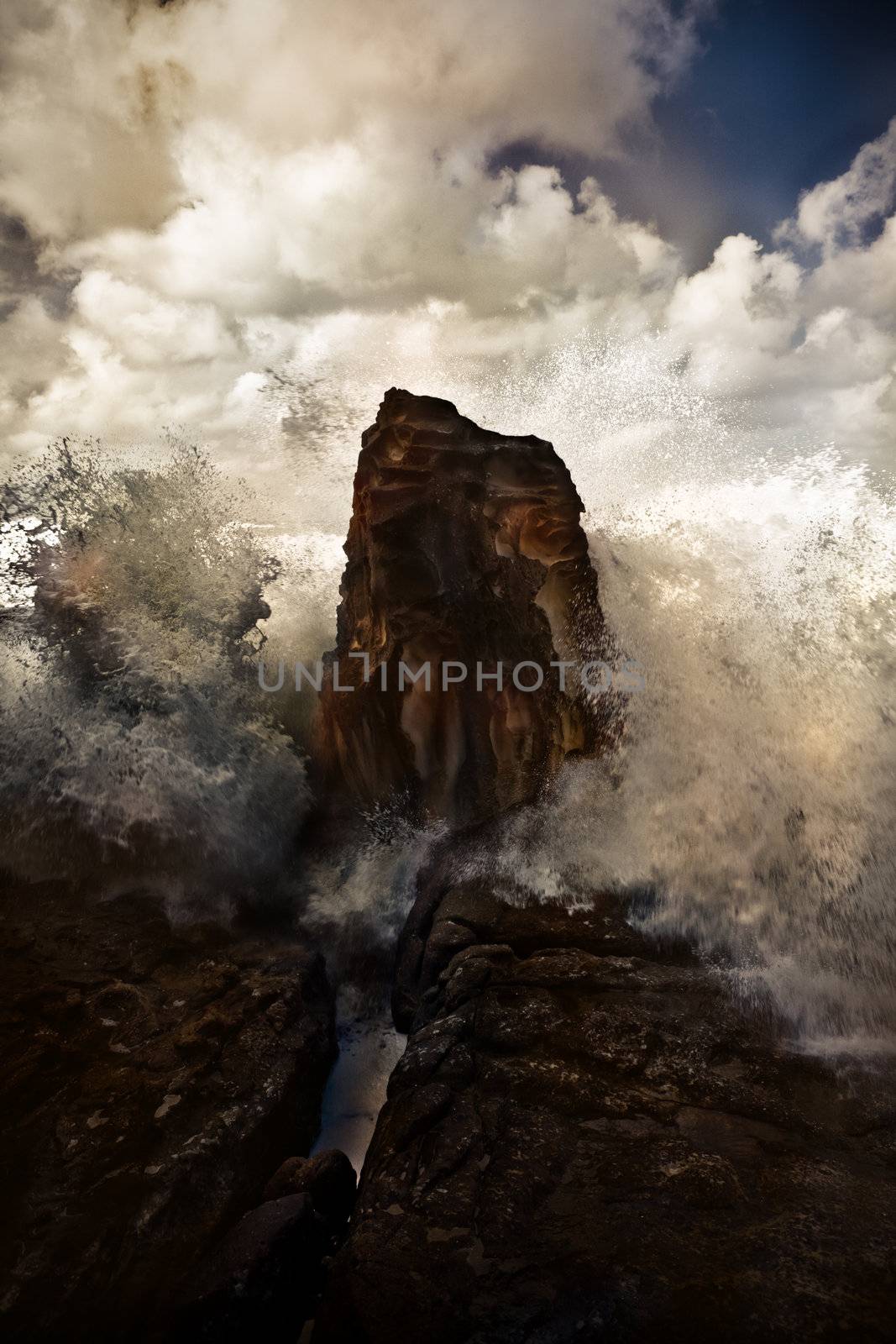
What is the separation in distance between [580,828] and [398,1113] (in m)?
3.58

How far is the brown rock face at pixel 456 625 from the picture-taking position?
7.81 metres

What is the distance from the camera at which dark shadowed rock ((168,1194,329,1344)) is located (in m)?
3.21

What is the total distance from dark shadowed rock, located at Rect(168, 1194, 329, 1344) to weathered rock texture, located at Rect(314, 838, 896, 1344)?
0.41 m

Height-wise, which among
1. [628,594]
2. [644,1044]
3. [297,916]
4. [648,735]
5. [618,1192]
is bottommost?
[618,1192]

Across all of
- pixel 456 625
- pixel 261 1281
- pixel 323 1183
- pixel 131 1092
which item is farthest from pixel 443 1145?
pixel 456 625

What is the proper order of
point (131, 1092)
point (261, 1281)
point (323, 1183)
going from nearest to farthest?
1. point (261, 1281)
2. point (323, 1183)
3. point (131, 1092)

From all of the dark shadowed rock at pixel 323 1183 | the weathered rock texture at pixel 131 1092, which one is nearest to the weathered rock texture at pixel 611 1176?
the dark shadowed rock at pixel 323 1183

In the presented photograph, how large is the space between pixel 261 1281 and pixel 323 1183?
30.8 inches

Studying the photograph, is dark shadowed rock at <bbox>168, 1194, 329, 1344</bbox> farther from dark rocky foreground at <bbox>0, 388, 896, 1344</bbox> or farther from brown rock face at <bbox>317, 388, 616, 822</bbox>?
brown rock face at <bbox>317, 388, 616, 822</bbox>

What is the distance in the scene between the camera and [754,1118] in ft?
12.7

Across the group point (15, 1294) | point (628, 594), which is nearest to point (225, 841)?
point (15, 1294)

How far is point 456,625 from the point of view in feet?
25.5

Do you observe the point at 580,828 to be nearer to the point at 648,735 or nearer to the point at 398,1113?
the point at 648,735

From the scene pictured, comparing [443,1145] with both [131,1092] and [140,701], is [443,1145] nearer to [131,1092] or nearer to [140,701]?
[131,1092]
